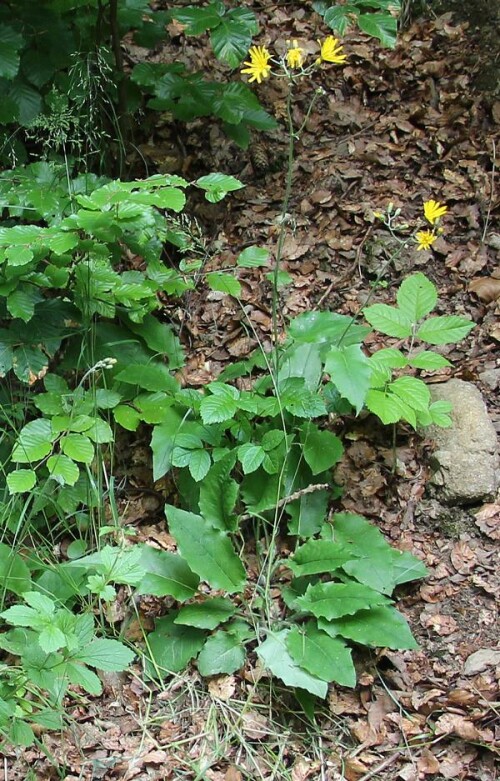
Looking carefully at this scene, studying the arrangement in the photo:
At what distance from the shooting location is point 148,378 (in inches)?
105

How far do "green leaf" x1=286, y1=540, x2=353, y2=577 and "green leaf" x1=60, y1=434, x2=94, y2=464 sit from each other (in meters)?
0.77

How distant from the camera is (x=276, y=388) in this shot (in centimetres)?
248

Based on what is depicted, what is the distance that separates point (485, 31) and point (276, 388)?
2.41 metres

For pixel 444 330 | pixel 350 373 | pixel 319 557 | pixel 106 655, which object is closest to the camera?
pixel 106 655

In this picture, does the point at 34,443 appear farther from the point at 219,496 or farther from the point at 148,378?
the point at 219,496

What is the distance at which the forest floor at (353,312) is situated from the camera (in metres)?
2.17

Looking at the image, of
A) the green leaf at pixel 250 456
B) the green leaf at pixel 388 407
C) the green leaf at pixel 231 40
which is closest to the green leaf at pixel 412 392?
the green leaf at pixel 388 407

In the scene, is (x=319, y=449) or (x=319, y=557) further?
(x=319, y=449)

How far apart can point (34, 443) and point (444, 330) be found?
150 centimetres

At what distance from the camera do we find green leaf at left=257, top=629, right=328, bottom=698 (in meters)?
2.13

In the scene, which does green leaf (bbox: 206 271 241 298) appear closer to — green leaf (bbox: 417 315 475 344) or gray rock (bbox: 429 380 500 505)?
green leaf (bbox: 417 315 475 344)

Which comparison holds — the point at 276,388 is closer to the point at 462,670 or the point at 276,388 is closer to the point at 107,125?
the point at 462,670

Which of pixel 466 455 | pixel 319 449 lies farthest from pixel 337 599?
pixel 466 455

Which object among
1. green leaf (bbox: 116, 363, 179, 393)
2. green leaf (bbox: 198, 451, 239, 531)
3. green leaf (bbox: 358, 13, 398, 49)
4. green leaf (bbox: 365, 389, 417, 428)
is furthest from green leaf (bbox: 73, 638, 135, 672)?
green leaf (bbox: 358, 13, 398, 49)
